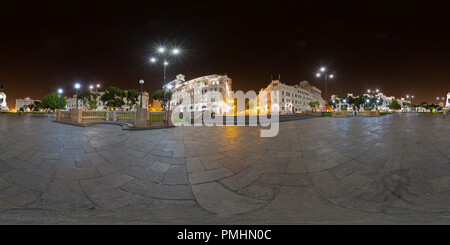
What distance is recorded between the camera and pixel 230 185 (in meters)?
4.20

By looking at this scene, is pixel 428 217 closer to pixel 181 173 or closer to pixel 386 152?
pixel 386 152

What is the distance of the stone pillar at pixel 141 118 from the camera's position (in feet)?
42.8

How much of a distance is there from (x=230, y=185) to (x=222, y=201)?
1.89ft

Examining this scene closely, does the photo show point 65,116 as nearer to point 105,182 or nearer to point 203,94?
point 105,182

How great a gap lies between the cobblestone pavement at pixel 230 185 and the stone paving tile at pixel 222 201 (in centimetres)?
2

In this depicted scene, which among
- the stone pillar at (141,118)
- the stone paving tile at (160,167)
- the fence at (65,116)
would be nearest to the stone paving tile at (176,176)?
the stone paving tile at (160,167)

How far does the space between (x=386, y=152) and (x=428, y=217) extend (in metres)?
3.41

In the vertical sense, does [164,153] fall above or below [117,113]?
below

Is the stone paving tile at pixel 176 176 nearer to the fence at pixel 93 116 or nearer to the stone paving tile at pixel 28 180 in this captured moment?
the stone paving tile at pixel 28 180

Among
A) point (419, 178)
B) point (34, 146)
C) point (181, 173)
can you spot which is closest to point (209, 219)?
point (181, 173)

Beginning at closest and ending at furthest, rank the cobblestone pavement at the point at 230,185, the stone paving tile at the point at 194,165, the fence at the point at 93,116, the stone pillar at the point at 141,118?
the cobblestone pavement at the point at 230,185 → the stone paving tile at the point at 194,165 → the stone pillar at the point at 141,118 → the fence at the point at 93,116

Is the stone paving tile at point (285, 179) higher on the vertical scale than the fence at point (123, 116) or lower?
lower

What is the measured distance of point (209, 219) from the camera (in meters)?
3.07

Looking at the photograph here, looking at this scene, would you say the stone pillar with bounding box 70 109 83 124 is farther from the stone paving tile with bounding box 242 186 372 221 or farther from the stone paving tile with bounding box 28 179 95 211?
the stone paving tile with bounding box 242 186 372 221
